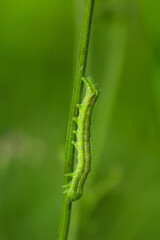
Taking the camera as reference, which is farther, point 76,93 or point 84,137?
point 84,137

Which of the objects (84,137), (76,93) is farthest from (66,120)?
(76,93)

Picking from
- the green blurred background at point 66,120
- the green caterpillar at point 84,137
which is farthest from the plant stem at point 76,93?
the green blurred background at point 66,120

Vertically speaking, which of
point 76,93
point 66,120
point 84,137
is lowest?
point 66,120

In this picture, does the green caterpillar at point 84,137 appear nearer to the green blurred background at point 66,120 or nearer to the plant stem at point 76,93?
the green blurred background at point 66,120

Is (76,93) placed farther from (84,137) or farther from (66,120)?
(66,120)

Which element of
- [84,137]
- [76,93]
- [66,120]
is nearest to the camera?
[76,93]

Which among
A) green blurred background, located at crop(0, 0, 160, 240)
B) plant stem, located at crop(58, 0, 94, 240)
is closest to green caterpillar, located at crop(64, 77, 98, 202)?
green blurred background, located at crop(0, 0, 160, 240)

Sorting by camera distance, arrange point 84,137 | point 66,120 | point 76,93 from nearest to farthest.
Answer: point 76,93 < point 84,137 < point 66,120

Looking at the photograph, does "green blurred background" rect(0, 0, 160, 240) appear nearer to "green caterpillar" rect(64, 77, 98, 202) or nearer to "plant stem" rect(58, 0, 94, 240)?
"green caterpillar" rect(64, 77, 98, 202)

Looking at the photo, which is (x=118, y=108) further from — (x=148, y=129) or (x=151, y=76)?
(x=151, y=76)
